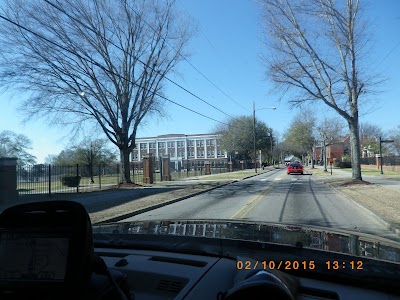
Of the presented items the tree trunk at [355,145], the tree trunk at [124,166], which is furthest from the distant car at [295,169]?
the tree trunk at [124,166]

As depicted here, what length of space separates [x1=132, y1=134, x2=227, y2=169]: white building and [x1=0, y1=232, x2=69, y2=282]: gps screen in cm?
12161

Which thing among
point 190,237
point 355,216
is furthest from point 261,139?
point 190,237

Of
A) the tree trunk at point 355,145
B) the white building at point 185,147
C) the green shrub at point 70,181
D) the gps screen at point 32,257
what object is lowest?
the green shrub at point 70,181

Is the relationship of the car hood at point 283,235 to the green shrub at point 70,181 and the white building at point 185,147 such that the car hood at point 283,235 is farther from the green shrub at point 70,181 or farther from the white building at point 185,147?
the white building at point 185,147

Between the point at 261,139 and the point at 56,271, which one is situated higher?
the point at 261,139

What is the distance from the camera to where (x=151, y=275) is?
2.49m

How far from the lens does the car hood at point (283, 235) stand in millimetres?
3137

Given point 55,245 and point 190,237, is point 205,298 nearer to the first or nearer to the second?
point 55,245

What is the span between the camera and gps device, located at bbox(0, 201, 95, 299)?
182 cm

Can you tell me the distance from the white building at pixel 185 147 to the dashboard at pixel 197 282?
120826mm

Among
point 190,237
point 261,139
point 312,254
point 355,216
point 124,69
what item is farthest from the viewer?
point 261,139

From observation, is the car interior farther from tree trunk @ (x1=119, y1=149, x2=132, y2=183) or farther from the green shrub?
tree trunk @ (x1=119, y1=149, x2=132, y2=183)

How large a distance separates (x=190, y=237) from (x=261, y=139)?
91.8 metres

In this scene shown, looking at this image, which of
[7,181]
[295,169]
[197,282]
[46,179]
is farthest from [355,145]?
[197,282]
